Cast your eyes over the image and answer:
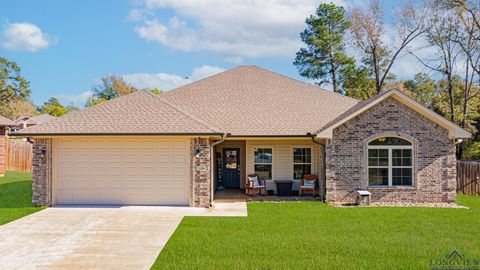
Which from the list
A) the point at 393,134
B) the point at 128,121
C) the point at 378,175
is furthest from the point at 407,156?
the point at 128,121

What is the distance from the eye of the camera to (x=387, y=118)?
547 inches

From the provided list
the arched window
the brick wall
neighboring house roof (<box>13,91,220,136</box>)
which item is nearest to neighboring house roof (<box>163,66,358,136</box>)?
the brick wall

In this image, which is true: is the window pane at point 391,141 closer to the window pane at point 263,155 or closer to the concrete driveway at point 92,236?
the window pane at point 263,155

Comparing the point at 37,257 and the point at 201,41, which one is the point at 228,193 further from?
the point at 201,41

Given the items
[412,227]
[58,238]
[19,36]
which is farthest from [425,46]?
[19,36]

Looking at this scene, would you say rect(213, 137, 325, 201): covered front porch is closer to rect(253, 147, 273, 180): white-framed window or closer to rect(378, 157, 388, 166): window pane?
rect(253, 147, 273, 180): white-framed window

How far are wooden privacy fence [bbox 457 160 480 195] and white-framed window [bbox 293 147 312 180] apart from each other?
22.1 feet

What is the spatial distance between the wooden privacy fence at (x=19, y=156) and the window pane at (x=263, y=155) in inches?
729

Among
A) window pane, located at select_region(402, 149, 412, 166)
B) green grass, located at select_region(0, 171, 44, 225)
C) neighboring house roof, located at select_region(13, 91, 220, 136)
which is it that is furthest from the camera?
window pane, located at select_region(402, 149, 412, 166)

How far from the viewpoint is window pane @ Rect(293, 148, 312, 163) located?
1647 centimetres

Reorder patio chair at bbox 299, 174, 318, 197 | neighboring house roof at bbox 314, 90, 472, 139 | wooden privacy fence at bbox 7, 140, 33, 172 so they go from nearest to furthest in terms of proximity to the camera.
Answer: neighboring house roof at bbox 314, 90, 472, 139
patio chair at bbox 299, 174, 318, 197
wooden privacy fence at bbox 7, 140, 33, 172

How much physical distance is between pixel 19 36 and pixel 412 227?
45418 millimetres

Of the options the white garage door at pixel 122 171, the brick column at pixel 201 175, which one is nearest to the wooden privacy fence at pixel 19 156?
the white garage door at pixel 122 171

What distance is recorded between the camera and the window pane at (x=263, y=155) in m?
16.6
